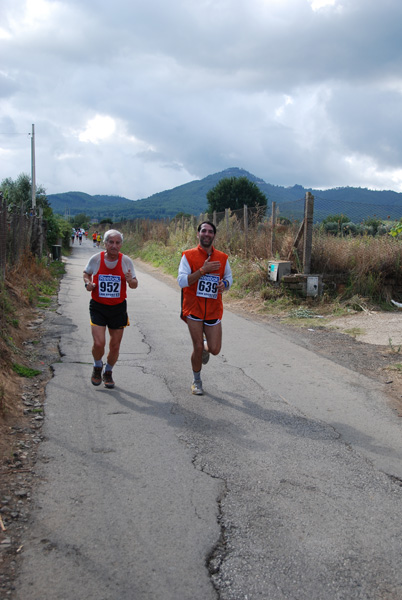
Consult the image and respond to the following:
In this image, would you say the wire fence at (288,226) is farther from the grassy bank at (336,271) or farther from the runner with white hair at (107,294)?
A: the runner with white hair at (107,294)

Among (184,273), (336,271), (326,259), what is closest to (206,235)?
(184,273)

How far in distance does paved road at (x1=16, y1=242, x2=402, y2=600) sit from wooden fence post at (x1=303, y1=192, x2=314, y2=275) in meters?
6.77

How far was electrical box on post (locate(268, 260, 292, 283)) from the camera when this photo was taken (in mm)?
13492

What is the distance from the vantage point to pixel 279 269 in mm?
13484

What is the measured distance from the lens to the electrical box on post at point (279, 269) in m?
13.5

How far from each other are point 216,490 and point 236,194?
69.3 m

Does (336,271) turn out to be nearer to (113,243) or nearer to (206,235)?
(206,235)

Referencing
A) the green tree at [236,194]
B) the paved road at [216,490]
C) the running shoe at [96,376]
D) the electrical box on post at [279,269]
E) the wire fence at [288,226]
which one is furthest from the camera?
the green tree at [236,194]

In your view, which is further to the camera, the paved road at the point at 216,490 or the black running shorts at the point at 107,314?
the black running shorts at the point at 107,314

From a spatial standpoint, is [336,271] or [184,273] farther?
[336,271]

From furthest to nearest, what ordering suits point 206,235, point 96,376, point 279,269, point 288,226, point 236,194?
point 236,194 < point 288,226 < point 279,269 < point 96,376 < point 206,235

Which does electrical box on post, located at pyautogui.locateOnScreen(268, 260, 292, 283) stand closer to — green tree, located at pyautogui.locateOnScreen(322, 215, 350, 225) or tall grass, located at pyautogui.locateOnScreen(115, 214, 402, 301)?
tall grass, located at pyautogui.locateOnScreen(115, 214, 402, 301)

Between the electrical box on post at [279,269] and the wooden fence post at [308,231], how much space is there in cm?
43

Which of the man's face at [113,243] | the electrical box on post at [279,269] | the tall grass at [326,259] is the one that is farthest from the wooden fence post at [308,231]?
the man's face at [113,243]
